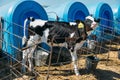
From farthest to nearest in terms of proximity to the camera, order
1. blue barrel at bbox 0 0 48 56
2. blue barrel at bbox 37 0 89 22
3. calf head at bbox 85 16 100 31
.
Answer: blue barrel at bbox 37 0 89 22, blue barrel at bbox 0 0 48 56, calf head at bbox 85 16 100 31

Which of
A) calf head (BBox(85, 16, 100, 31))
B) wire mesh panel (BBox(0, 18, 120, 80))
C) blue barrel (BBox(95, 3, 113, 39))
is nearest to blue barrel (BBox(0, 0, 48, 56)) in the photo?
wire mesh panel (BBox(0, 18, 120, 80))

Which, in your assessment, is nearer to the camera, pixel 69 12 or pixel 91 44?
pixel 91 44

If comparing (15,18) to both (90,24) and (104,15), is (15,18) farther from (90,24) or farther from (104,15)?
(104,15)

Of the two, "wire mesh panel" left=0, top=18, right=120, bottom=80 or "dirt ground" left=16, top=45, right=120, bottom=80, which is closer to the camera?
"wire mesh panel" left=0, top=18, right=120, bottom=80

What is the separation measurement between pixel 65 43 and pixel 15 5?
2.39 metres

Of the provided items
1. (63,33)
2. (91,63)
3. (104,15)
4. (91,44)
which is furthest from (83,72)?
(104,15)

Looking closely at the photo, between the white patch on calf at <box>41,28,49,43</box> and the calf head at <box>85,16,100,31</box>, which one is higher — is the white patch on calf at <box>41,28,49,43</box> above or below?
below

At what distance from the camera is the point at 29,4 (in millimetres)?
10445

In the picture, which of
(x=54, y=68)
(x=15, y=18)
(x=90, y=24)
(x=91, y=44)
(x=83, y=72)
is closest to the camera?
(x=90, y=24)

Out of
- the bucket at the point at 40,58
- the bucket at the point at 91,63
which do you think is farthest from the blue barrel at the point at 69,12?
the bucket at the point at 91,63

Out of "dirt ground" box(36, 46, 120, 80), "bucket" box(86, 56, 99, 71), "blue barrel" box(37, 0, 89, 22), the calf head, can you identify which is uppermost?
"blue barrel" box(37, 0, 89, 22)

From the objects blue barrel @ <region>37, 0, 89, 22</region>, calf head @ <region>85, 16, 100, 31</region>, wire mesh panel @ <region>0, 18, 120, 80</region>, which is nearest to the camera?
wire mesh panel @ <region>0, 18, 120, 80</region>

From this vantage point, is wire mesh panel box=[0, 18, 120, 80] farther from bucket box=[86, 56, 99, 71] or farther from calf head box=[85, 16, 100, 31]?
calf head box=[85, 16, 100, 31]

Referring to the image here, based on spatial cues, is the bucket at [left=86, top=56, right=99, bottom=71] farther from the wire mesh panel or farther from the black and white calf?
the black and white calf
